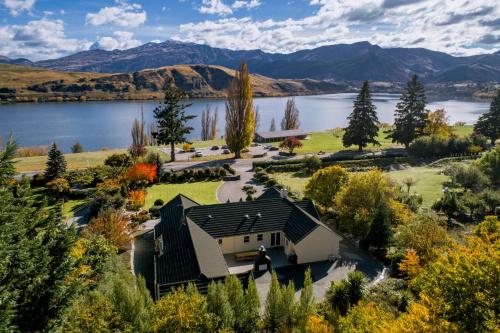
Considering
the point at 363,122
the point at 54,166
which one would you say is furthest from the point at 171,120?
the point at 363,122

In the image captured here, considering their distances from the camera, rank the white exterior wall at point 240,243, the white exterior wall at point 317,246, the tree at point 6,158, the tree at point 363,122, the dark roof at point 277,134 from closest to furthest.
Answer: the tree at point 6,158 → the white exterior wall at point 317,246 → the white exterior wall at point 240,243 → the tree at point 363,122 → the dark roof at point 277,134

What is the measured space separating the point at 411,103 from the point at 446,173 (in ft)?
83.8

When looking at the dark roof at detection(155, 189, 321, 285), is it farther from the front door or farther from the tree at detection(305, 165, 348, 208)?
the tree at detection(305, 165, 348, 208)

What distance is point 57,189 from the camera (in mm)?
48125

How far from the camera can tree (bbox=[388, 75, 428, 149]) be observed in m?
77.3

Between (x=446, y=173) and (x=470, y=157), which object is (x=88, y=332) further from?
(x=470, y=157)

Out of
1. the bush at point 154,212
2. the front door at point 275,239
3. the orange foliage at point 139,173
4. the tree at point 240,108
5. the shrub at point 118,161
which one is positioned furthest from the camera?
the tree at point 240,108

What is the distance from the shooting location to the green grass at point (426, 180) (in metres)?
47.3

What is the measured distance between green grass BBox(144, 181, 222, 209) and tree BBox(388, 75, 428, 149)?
43686 mm

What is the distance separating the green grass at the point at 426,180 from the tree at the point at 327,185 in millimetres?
12311

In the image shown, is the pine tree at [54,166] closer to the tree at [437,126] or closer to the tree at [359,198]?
the tree at [359,198]

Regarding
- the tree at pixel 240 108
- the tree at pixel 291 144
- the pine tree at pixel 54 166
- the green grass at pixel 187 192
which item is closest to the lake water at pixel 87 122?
the pine tree at pixel 54 166

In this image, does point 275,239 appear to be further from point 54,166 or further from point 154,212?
point 54,166

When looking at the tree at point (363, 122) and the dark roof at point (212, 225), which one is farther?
the tree at point (363, 122)
